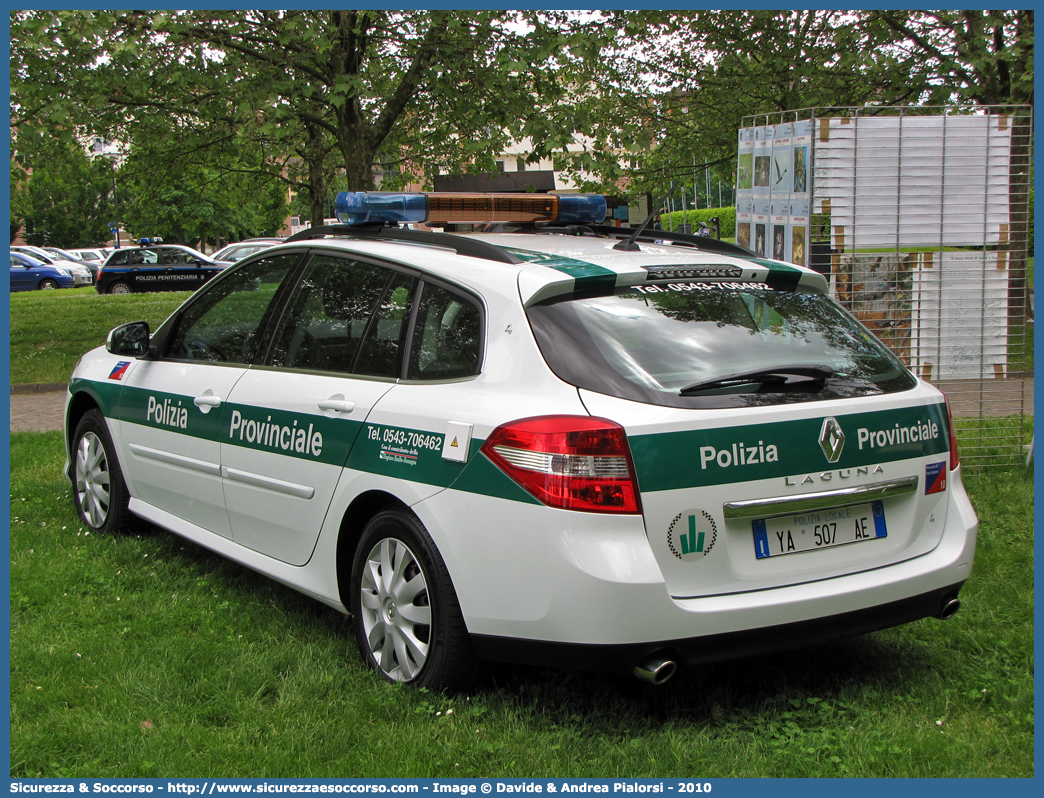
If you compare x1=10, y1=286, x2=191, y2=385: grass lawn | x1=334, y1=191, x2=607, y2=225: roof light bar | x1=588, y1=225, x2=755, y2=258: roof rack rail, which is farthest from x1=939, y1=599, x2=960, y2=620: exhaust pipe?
x1=10, y1=286, x2=191, y2=385: grass lawn

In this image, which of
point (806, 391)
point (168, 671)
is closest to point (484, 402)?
point (806, 391)

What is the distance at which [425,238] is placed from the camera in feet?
13.7

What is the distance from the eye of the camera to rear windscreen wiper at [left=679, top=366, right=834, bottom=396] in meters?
3.33

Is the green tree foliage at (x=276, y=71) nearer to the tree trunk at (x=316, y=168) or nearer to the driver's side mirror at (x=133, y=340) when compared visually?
the tree trunk at (x=316, y=168)

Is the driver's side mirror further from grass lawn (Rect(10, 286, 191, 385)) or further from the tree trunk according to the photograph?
the tree trunk

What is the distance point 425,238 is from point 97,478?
281 centimetres

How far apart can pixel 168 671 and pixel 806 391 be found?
2.55 meters

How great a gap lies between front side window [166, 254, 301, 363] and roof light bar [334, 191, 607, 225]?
0.41 metres

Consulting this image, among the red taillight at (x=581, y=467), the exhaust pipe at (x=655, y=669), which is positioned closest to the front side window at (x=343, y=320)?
the red taillight at (x=581, y=467)

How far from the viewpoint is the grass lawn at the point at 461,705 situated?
10.7 ft

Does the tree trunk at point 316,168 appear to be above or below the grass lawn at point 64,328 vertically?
above

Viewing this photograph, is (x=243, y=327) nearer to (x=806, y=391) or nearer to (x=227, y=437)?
(x=227, y=437)

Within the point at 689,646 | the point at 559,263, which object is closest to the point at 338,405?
the point at 559,263

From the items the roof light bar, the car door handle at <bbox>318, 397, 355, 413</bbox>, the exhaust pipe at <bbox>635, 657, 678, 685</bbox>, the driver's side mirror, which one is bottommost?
the exhaust pipe at <bbox>635, 657, 678, 685</bbox>
